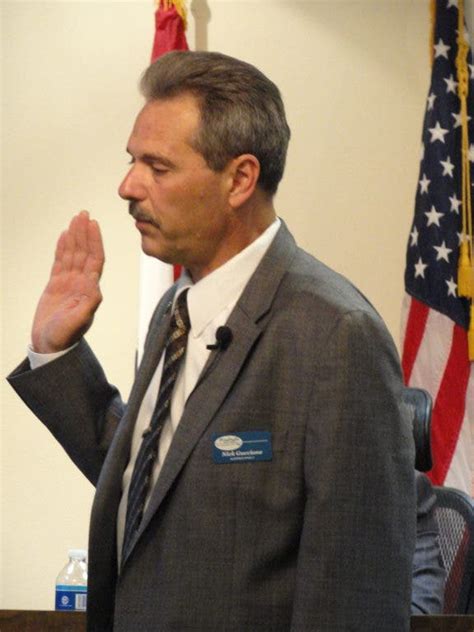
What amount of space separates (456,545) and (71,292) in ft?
4.84

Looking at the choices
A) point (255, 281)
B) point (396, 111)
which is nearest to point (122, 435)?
point (255, 281)

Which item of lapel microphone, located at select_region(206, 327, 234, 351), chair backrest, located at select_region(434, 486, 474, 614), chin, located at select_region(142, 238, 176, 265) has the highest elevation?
chin, located at select_region(142, 238, 176, 265)

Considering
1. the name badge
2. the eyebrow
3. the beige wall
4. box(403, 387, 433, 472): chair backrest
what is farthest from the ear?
the beige wall

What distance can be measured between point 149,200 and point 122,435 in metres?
0.41

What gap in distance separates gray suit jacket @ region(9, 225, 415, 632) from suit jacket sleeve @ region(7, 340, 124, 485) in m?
0.37

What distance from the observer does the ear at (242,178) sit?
1.97 metres

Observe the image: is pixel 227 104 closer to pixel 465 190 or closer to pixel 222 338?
pixel 222 338

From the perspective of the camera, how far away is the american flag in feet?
15.0

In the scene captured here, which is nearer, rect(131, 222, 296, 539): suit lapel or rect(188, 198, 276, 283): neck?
rect(131, 222, 296, 539): suit lapel

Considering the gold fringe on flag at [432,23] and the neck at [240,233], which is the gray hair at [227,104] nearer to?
the neck at [240,233]

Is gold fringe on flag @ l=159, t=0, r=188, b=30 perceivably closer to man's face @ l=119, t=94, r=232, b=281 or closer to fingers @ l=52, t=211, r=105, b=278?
fingers @ l=52, t=211, r=105, b=278

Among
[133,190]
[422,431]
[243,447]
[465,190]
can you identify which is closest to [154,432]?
[243,447]

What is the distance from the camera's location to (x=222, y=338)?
1883 mm

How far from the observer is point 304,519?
172cm
